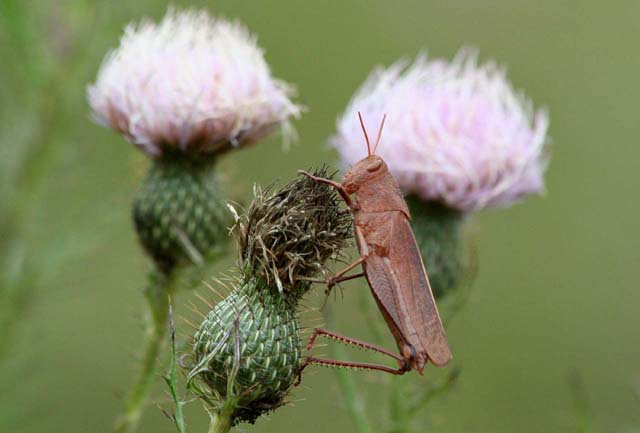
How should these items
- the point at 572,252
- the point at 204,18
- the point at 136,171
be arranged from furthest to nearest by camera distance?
1. the point at 572,252
2. the point at 136,171
3. the point at 204,18

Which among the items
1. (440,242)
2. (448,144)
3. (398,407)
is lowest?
(398,407)

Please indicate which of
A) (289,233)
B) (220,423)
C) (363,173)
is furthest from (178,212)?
(220,423)

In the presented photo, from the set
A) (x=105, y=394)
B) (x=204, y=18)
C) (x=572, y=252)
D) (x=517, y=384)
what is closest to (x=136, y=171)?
(x=204, y=18)

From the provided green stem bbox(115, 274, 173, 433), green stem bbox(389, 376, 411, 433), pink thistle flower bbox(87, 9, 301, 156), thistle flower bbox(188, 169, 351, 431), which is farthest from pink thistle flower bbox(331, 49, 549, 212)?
thistle flower bbox(188, 169, 351, 431)

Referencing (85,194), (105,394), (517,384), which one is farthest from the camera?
(517,384)

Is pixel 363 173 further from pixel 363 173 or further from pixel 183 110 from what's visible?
pixel 183 110

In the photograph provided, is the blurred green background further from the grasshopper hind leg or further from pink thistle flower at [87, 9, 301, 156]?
the grasshopper hind leg

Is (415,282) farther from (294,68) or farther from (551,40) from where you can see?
(551,40)
